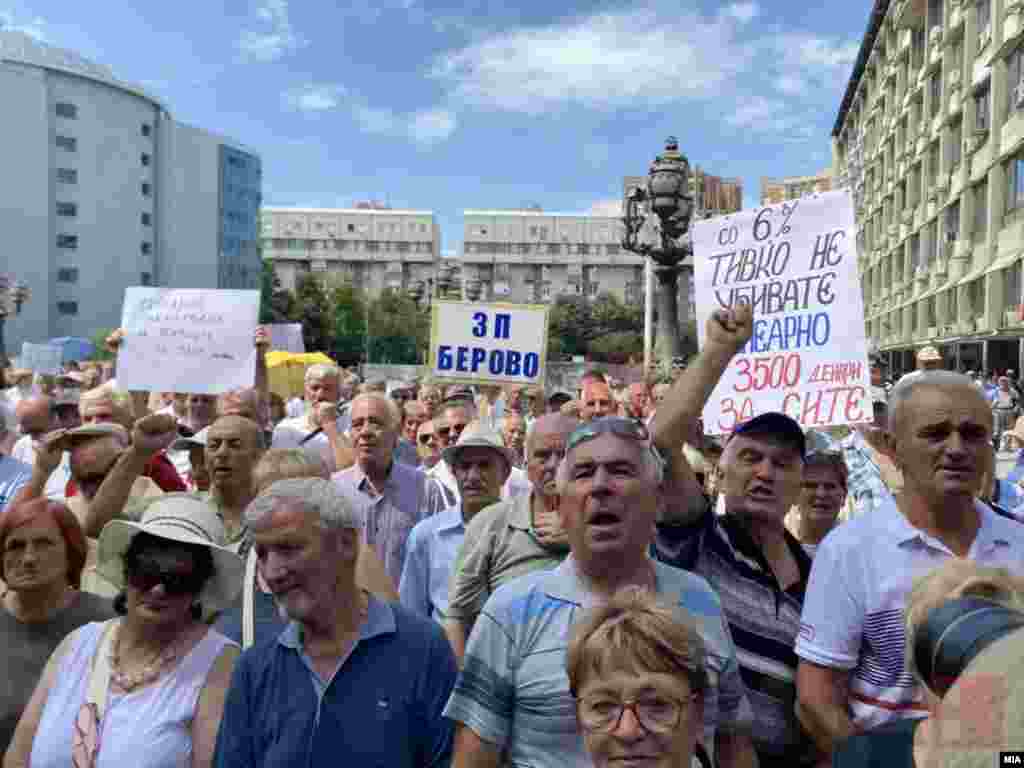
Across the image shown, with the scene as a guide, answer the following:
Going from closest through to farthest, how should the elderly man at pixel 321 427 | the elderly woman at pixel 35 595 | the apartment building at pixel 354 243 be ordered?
the elderly woman at pixel 35 595 < the elderly man at pixel 321 427 < the apartment building at pixel 354 243

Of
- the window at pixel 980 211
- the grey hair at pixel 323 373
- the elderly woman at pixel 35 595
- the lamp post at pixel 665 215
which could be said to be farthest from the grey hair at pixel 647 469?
the window at pixel 980 211

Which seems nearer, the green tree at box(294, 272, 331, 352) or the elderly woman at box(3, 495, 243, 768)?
the elderly woman at box(3, 495, 243, 768)

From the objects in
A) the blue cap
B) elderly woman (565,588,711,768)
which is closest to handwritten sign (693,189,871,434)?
the blue cap

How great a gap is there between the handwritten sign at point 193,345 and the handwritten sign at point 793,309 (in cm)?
354

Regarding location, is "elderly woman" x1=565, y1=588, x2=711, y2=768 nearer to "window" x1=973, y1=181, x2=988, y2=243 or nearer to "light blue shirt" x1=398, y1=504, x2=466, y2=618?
"light blue shirt" x1=398, y1=504, x2=466, y2=618

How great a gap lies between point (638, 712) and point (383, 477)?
10.3 ft

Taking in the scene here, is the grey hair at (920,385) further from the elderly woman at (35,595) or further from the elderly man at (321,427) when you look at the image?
the elderly man at (321,427)

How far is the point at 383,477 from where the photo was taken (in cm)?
484

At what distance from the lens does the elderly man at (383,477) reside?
15.3 feet

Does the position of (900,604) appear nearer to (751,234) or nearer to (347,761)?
(347,761)

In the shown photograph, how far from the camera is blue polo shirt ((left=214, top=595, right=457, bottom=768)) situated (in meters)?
2.35

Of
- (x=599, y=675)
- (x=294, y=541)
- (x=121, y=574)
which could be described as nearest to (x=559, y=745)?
(x=599, y=675)

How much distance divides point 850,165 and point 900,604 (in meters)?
65.4

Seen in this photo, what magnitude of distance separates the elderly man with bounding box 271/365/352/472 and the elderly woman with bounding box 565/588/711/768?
3.43 metres
